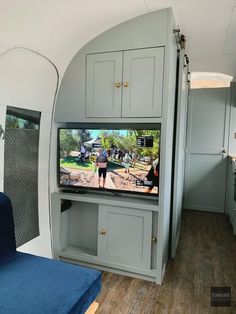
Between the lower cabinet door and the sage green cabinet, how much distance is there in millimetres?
927

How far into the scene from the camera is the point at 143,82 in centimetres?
219

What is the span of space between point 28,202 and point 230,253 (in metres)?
2.32

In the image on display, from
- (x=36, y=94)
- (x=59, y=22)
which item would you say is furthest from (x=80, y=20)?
(x=36, y=94)

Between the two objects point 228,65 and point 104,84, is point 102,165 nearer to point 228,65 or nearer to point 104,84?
point 104,84

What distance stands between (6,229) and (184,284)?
5.34 feet

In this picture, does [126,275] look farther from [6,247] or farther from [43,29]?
[43,29]

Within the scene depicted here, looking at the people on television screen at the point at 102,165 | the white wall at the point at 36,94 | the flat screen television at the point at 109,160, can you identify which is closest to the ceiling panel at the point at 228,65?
the flat screen television at the point at 109,160

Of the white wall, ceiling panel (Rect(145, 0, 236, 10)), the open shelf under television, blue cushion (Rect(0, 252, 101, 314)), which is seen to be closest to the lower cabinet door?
the open shelf under television

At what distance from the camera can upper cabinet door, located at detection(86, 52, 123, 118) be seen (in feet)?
7.48

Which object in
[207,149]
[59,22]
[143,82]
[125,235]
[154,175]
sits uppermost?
[59,22]

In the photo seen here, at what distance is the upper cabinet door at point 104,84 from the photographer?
228cm

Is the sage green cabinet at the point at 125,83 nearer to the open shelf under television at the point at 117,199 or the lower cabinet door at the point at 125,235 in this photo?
the open shelf under television at the point at 117,199

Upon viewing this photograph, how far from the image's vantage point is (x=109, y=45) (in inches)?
90.0

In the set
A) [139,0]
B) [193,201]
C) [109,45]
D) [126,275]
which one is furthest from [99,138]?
[193,201]
